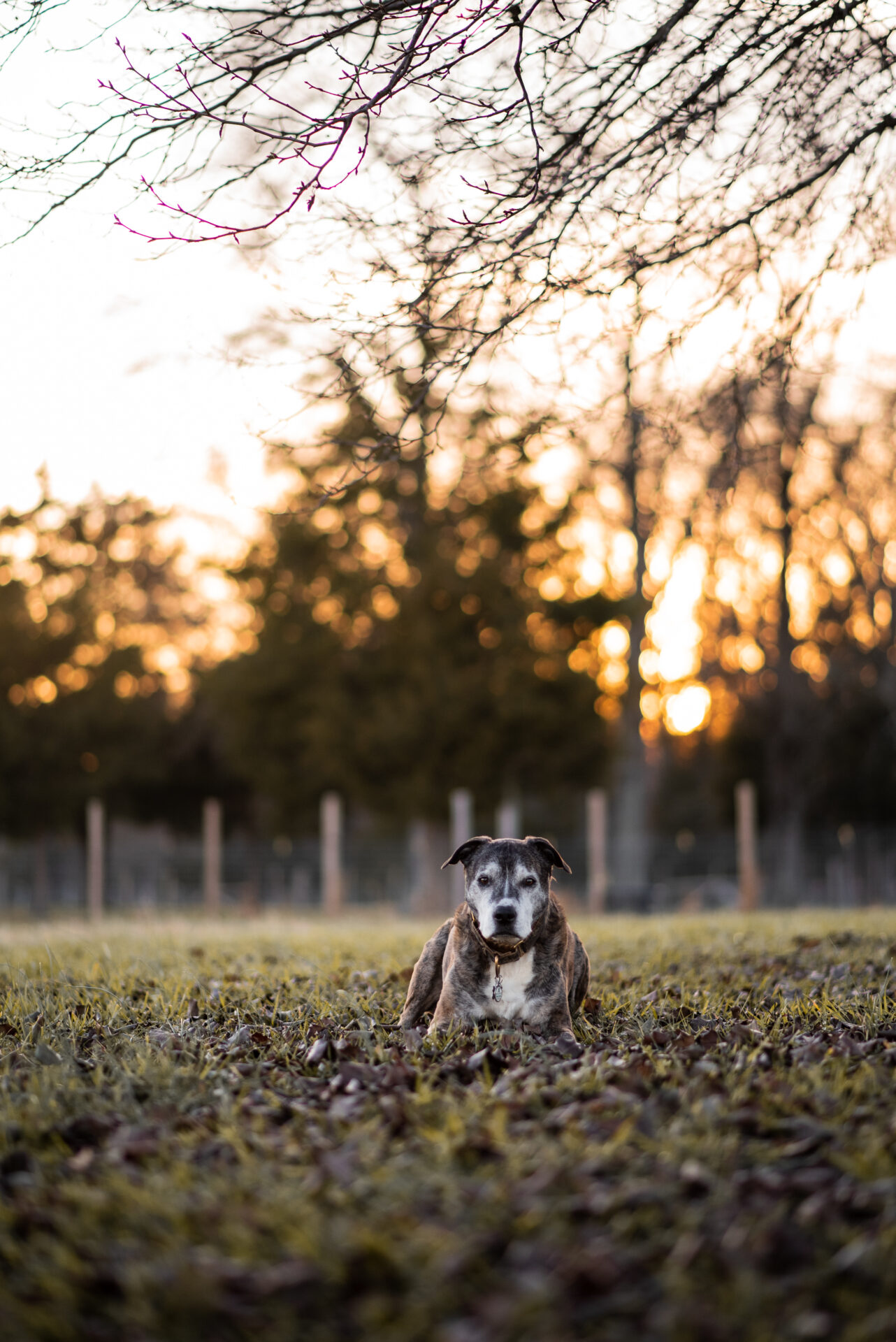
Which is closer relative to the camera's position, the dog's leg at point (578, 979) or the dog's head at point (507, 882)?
the dog's head at point (507, 882)

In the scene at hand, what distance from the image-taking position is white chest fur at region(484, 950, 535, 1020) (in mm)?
4625

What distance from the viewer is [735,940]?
8.73 metres

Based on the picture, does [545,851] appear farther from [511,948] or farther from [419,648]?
[419,648]

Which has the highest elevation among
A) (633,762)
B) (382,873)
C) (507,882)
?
(633,762)

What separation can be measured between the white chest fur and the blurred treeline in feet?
45.8

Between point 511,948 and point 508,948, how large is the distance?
0.04 ft

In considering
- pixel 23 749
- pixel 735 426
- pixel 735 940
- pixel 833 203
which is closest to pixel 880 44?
pixel 833 203

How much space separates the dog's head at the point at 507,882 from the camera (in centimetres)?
451

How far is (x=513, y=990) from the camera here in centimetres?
467

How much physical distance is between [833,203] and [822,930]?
6336mm

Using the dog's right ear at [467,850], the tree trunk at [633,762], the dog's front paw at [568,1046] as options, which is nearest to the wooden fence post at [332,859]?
the tree trunk at [633,762]

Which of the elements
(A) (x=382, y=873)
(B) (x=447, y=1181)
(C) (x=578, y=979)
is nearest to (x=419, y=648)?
(A) (x=382, y=873)

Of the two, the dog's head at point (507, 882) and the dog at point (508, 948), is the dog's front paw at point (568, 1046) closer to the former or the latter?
the dog at point (508, 948)

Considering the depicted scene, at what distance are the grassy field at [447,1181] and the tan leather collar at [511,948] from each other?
1.16 ft
